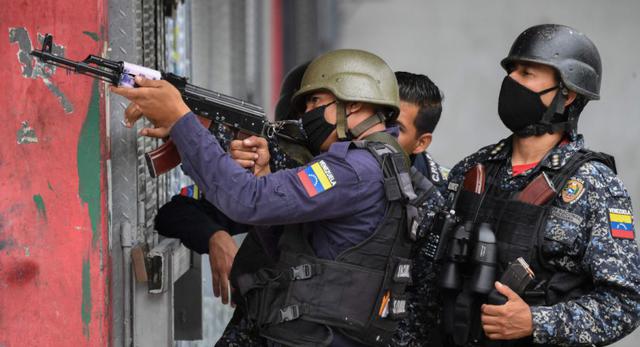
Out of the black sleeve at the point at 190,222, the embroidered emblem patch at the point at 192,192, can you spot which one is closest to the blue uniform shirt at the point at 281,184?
the black sleeve at the point at 190,222

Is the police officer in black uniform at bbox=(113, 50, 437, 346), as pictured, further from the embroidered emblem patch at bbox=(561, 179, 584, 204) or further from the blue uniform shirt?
the embroidered emblem patch at bbox=(561, 179, 584, 204)

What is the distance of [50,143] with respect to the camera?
3053mm

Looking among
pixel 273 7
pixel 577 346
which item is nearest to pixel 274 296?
pixel 577 346

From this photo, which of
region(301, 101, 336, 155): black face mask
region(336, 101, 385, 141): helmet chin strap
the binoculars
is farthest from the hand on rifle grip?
the binoculars

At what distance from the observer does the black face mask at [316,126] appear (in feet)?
10.3

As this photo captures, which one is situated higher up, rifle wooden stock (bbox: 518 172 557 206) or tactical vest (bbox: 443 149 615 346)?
rifle wooden stock (bbox: 518 172 557 206)

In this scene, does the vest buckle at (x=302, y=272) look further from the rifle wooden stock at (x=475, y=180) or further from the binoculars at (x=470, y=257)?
the rifle wooden stock at (x=475, y=180)

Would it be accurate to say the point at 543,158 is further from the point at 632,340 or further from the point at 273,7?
the point at 273,7

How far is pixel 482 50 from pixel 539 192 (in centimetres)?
646

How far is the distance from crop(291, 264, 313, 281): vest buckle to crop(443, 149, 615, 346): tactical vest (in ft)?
1.90

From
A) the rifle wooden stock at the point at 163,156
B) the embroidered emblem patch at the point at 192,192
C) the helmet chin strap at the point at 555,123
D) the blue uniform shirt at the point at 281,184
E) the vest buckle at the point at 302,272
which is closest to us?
the blue uniform shirt at the point at 281,184

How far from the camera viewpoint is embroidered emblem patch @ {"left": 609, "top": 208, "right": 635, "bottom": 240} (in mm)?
3053

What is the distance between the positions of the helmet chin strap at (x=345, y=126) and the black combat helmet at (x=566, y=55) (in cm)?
60

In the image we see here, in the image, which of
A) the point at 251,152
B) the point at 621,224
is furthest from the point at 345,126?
the point at 621,224
